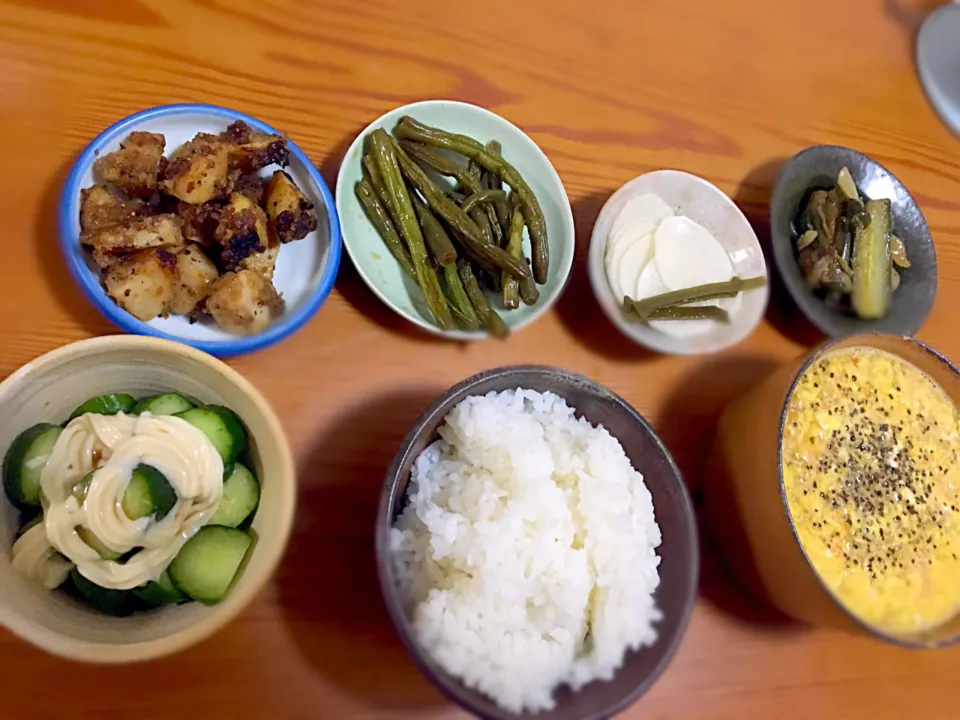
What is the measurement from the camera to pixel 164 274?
3.67ft

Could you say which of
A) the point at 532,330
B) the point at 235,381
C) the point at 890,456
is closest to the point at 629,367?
the point at 532,330

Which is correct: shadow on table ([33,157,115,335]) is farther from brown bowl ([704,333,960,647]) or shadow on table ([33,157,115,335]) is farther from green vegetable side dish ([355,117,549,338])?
brown bowl ([704,333,960,647])

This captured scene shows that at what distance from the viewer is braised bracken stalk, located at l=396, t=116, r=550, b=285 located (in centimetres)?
141

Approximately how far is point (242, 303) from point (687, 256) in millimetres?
874

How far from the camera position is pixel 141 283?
3.54ft

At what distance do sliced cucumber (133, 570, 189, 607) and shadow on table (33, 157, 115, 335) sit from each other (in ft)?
1.45

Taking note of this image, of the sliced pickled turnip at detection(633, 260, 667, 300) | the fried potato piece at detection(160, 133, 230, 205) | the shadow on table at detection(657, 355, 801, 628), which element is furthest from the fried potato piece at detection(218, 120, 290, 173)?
the shadow on table at detection(657, 355, 801, 628)

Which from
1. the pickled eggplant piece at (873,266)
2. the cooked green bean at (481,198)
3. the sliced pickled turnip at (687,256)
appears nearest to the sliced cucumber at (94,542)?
the cooked green bean at (481,198)

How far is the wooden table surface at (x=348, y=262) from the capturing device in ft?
3.77

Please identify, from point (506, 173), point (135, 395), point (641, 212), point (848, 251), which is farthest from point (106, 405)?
point (848, 251)

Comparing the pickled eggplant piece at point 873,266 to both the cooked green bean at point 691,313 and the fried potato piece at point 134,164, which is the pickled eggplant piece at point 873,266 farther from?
the fried potato piece at point 134,164

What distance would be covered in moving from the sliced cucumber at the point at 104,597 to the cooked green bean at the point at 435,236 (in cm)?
74

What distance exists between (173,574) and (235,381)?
0.81 feet

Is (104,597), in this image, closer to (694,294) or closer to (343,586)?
(343,586)
